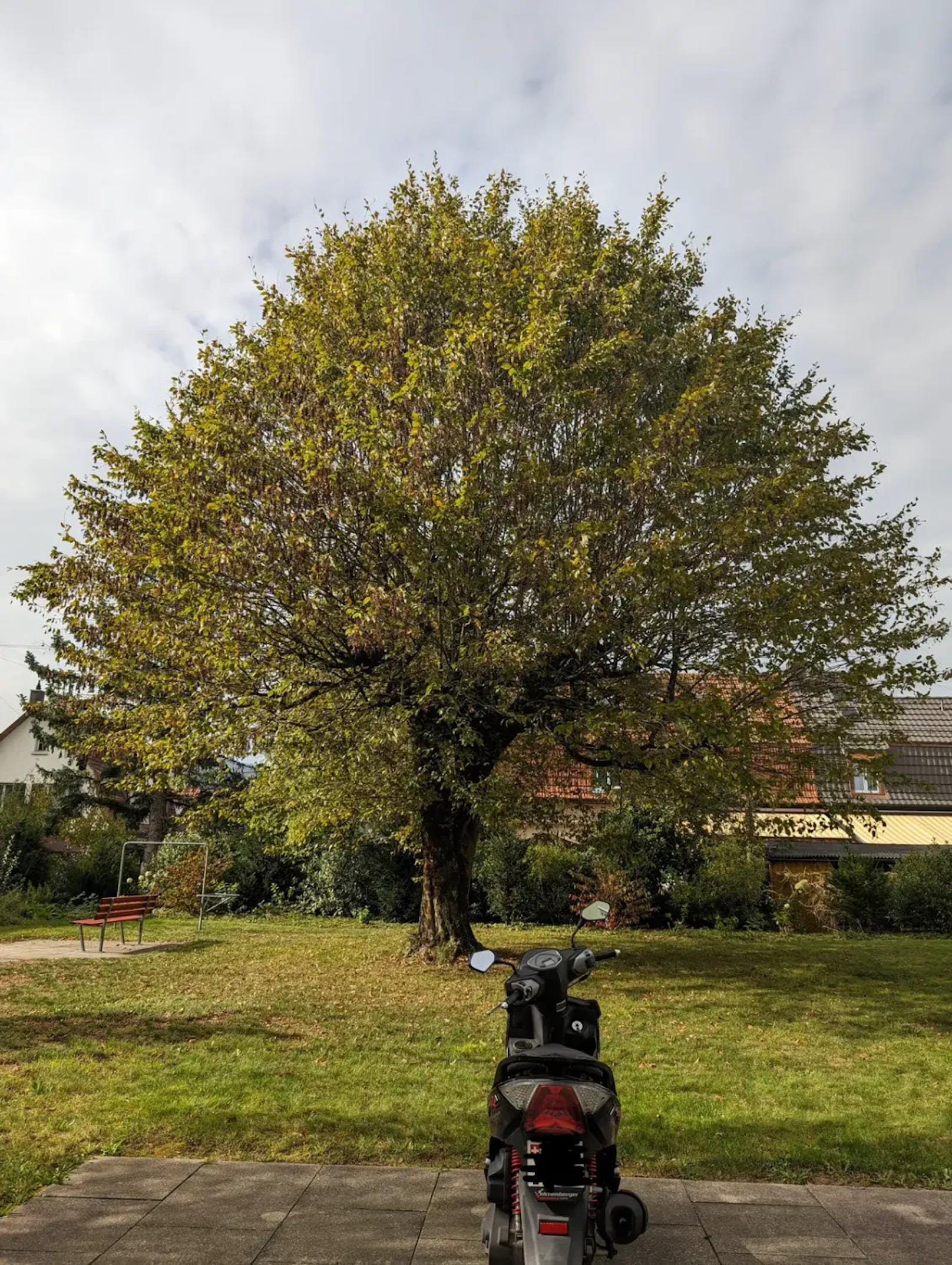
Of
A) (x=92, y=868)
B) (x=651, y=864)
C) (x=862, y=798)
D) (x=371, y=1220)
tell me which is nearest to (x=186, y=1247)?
(x=371, y=1220)

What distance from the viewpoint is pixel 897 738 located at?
1441 centimetres

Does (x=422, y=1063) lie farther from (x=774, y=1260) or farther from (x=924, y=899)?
(x=924, y=899)

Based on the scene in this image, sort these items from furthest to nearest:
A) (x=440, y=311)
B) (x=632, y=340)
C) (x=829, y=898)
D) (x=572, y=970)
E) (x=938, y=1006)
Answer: (x=829, y=898), (x=440, y=311), (x=632, y=340), (x=938, y=1006), (x=572, y=970)

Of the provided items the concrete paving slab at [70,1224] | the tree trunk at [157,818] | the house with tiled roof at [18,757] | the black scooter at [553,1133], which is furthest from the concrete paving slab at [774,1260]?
the house with tiled roof at [18,757]

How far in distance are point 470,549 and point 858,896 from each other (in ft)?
48.4

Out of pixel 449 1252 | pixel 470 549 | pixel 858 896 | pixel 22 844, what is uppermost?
pixel 470 549

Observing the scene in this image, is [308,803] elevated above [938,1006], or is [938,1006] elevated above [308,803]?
[308,803]

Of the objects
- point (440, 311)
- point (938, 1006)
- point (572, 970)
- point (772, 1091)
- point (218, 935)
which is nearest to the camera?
point (572, 970)

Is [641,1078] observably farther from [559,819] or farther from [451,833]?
[559,819]

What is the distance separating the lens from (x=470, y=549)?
11.6 m

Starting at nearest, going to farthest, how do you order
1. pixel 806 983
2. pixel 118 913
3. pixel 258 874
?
pixel 806 983, pixel 118 913, pixel 258 874

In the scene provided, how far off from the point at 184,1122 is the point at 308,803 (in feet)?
27.6

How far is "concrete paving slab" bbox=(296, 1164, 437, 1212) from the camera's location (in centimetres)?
480

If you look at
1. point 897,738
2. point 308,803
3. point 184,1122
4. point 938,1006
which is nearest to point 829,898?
point 897,738
